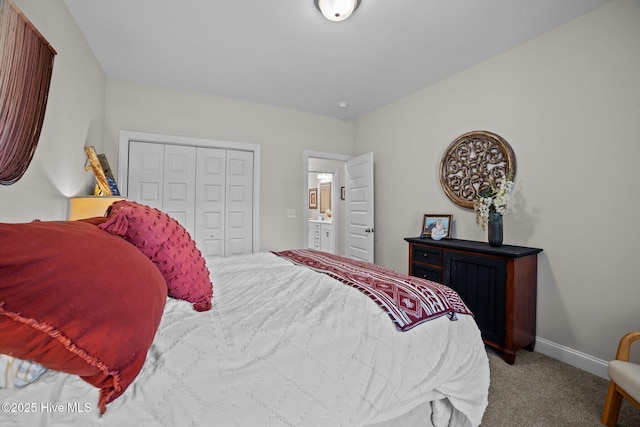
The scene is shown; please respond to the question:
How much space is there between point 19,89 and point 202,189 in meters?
2.19

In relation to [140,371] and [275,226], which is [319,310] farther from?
[275,226]

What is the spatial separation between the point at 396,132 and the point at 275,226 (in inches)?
83.6

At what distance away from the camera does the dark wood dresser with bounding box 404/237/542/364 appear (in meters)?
2.09

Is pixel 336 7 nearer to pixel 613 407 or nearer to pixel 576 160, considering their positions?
pixel 576 160

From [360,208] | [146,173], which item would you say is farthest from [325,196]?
[146,173]

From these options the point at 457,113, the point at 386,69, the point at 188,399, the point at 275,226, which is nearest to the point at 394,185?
the point at 457,113

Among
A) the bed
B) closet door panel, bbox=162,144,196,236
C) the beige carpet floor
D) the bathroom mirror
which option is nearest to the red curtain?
the bed

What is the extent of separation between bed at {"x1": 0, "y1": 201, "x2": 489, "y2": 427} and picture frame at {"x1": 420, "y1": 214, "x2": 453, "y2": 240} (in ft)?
5.43

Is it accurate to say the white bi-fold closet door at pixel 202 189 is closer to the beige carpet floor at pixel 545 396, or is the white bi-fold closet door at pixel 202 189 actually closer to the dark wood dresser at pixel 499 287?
the dark wood dresser at pixel 499 287

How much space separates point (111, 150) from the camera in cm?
305

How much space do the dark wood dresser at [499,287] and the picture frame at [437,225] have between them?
33 centimetres

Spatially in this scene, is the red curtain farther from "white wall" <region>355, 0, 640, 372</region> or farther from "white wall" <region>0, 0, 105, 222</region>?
"white wall" <region>355, 0, 640, 372</region>

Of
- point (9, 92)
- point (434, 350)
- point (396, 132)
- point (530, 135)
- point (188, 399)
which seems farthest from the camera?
point (396, 132)

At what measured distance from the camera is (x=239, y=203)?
12.2ft
